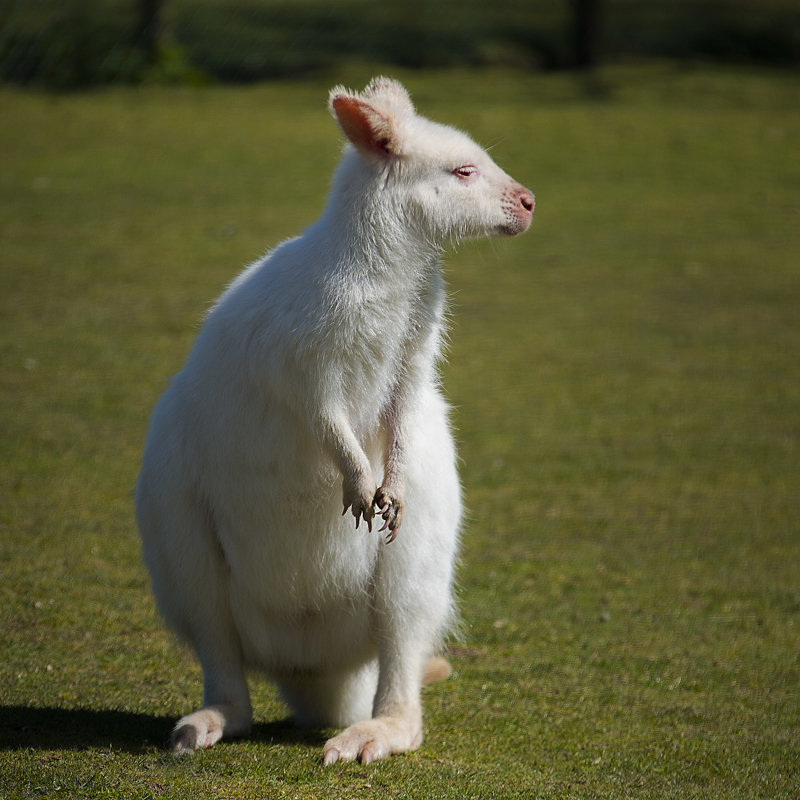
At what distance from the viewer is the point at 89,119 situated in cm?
1150

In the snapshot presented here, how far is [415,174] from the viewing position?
2643 mm

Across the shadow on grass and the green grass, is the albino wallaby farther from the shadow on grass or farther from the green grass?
the green grass

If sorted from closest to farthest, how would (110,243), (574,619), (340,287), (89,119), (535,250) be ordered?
(340,287), (574,619), (110,243), (535,250), (89,119)

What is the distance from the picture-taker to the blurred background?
12547 millimetres

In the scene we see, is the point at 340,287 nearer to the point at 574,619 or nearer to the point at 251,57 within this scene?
the point at 574,619

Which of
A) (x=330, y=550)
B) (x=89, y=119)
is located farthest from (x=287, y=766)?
(x=89, y=119)

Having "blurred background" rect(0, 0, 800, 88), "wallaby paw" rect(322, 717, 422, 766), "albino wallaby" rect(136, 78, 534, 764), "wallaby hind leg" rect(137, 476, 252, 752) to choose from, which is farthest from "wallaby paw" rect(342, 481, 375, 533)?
"blurred background" rect(0, 0, 800, 88)

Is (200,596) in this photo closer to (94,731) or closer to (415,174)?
(94,731)

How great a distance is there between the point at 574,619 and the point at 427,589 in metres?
1.28

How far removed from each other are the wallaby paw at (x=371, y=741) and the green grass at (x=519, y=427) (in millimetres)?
41

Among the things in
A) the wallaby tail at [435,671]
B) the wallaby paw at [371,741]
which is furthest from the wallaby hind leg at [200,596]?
the wallaby tail at [435,671]

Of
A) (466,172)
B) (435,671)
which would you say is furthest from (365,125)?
(435,671)

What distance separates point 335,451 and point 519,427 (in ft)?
12.0

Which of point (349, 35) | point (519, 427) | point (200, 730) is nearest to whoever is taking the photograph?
point (200, 730)
